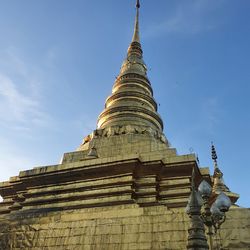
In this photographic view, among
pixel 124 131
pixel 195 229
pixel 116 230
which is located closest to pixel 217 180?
pixel 124 131

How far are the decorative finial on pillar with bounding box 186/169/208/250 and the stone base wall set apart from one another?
288 centimetres

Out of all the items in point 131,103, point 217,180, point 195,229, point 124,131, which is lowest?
point 195,229

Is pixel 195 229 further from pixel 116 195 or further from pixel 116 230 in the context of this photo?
pixel 116 195

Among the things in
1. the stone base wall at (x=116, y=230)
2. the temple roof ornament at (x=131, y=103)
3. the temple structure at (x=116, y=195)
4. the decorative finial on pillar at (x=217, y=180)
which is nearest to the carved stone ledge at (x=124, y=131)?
the temple structure at (x=116, y=195)

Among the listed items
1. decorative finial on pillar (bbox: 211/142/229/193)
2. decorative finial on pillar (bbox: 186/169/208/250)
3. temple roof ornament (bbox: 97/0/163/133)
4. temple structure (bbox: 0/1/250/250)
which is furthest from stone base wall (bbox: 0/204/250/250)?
temple roof ornament (bbox: 97/0/163/133)

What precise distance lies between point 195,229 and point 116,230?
4568mm

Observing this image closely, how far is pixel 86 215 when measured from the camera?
12992 mm

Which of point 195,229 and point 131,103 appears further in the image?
point 131,103

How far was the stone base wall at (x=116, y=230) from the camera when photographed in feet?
34.5

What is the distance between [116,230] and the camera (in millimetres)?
11469

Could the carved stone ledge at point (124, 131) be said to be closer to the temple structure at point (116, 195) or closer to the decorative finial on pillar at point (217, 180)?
the temple structure at point (116, 195)

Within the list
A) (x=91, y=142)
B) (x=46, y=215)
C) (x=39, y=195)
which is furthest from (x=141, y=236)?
(x=91, y=142)

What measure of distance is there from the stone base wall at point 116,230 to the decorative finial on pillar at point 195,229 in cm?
288

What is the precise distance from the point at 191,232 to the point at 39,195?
10.00 meters
